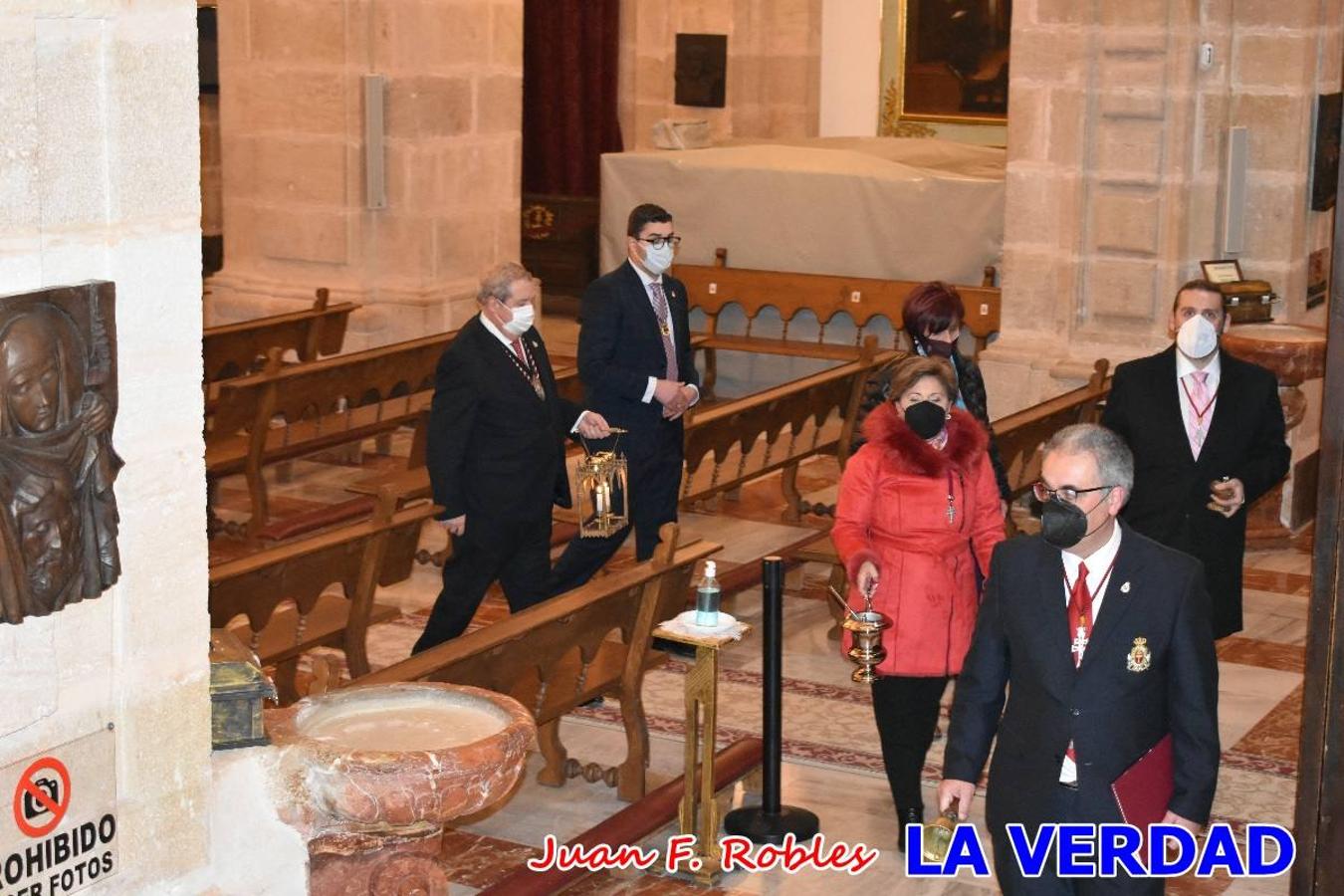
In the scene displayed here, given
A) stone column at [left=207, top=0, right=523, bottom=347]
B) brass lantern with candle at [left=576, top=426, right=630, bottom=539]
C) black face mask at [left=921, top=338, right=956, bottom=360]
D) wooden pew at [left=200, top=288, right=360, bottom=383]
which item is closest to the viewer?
black face mask at [left=921, top=338, right=956, bottom=360]

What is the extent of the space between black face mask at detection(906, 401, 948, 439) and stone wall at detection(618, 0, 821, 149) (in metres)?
11.0

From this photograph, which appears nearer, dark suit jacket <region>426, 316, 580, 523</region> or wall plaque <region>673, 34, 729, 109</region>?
dark suit jacket <region>426, 316, 580, 523</region>

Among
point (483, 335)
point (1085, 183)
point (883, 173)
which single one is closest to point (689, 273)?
point (883, 173)

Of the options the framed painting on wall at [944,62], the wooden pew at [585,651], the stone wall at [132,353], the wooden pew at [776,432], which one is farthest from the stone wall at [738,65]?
the stone wall at [132,353]

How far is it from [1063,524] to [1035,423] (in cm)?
455

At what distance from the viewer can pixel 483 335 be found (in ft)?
20.7

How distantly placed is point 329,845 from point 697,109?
12738mm

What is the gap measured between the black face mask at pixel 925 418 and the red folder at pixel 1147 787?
1.36 meters

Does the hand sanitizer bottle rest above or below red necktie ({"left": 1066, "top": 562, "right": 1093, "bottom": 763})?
below

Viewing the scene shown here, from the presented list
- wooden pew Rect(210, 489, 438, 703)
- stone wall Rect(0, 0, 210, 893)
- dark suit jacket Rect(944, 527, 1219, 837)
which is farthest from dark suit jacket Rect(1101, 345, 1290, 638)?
stone wall Rect(0, 0, 210, 893)

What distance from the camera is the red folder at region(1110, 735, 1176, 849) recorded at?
12.8 feet

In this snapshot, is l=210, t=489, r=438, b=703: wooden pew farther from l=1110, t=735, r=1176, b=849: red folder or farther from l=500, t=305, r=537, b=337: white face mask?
l=1110, t=735, r=1176, b=849: red folder

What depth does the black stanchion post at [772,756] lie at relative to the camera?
212 inches

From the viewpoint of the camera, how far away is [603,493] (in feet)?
21.6
